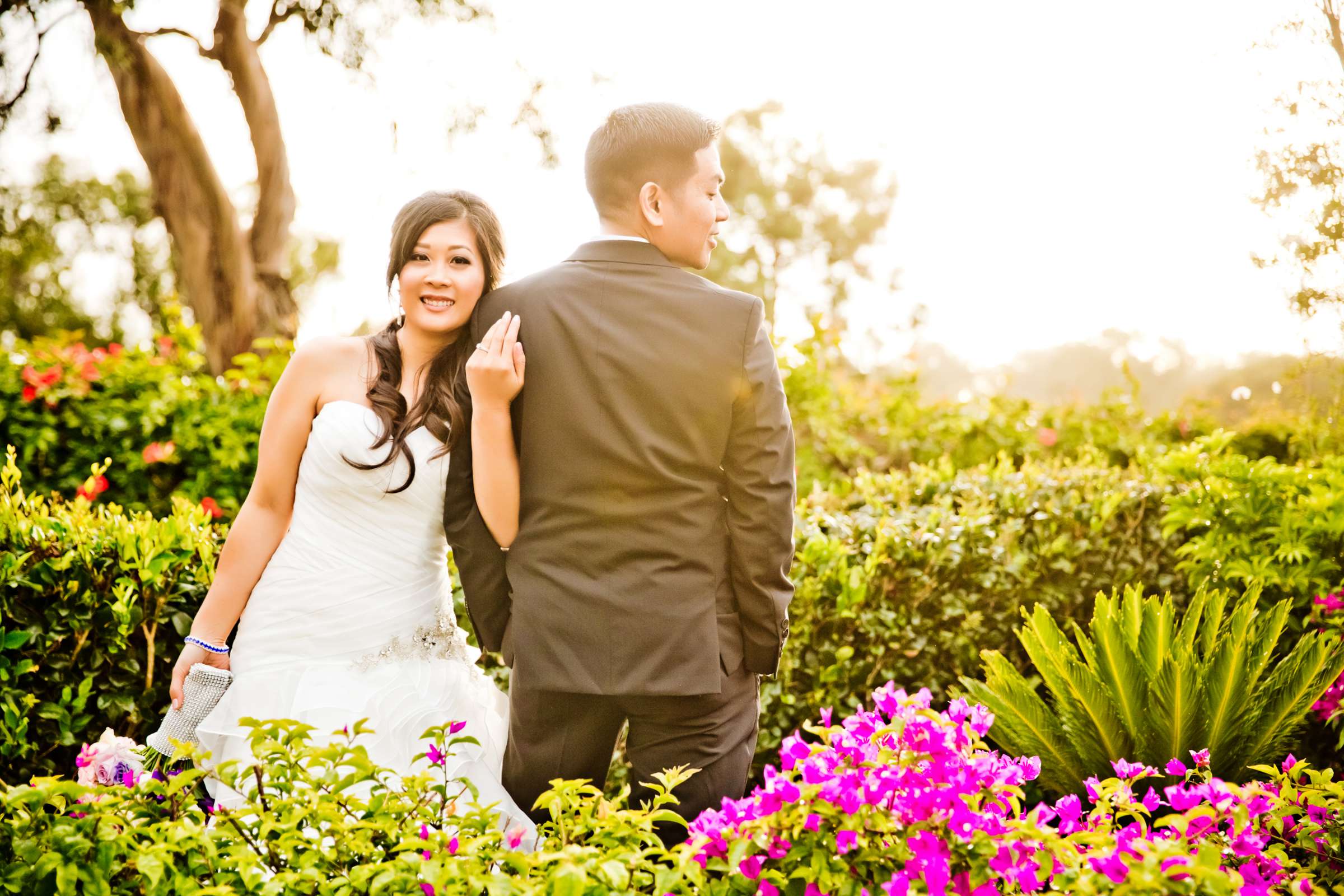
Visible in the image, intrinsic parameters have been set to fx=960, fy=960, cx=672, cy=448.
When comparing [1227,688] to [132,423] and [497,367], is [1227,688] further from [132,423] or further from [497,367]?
[132,423]

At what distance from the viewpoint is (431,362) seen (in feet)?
9.80

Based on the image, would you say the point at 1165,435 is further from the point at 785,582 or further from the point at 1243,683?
the point at 785,582

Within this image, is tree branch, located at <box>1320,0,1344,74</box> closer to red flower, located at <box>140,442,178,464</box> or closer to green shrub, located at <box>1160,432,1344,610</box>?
green shrub, located at <box>1160,432,1344,610</box>

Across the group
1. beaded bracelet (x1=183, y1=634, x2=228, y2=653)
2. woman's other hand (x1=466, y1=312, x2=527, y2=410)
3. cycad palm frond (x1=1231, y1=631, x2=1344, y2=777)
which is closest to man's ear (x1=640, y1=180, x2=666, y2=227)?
woman's other hand (x1=466, y1=312, x2=527, y2=410)

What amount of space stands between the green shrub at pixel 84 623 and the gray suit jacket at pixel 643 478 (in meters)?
1.63

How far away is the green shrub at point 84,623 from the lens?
127 inches

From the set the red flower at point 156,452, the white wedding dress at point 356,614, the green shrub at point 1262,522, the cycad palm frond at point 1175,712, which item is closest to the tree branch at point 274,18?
the red flower at point 156,452

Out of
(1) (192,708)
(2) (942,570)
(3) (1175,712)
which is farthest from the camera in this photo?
(2) (942,570)

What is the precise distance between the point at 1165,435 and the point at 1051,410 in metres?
0.95

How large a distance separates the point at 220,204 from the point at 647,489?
8.49 metres

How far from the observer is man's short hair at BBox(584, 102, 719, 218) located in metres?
2.45

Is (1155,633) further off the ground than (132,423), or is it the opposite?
(132,423)

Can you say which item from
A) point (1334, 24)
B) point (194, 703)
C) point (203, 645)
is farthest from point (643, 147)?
point (1334, 24)

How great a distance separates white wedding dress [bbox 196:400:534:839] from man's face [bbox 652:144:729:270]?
91 cm
